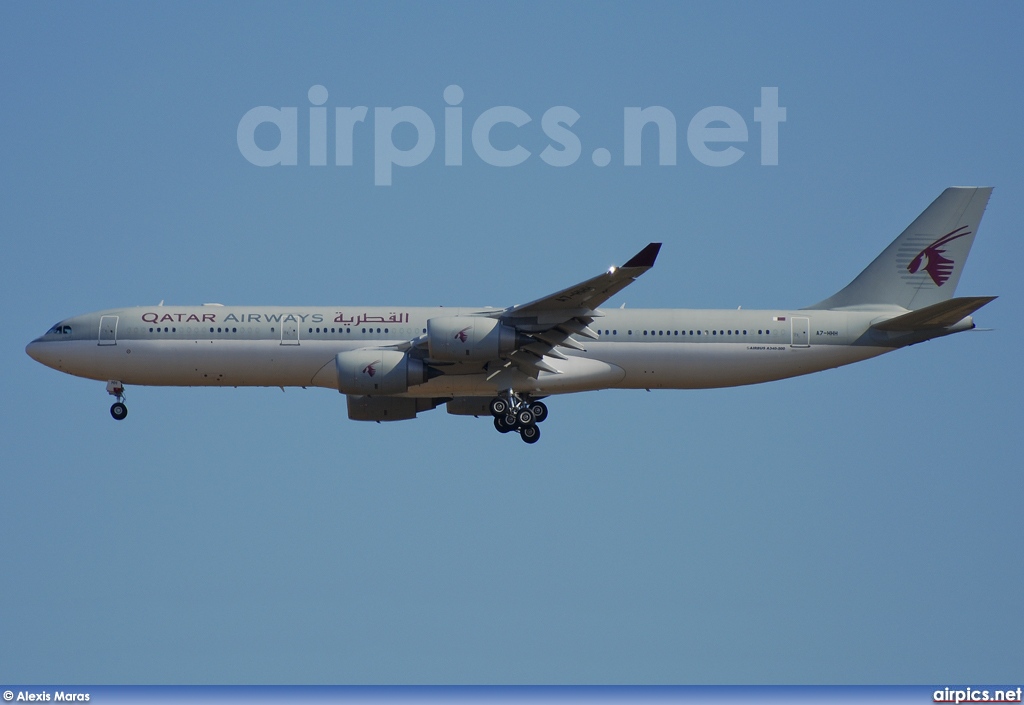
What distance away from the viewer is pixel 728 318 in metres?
47.1

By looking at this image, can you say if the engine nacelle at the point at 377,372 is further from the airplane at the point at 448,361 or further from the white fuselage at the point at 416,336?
the white fuselage at the point at 416,336

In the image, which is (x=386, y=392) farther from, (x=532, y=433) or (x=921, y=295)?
(x=921, y=295)

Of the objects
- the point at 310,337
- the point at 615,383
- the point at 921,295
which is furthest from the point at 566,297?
the point at 921,295

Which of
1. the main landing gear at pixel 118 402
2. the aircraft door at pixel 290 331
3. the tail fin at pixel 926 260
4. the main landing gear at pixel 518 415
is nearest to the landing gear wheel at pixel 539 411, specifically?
the main landing gear at pixel 518 415

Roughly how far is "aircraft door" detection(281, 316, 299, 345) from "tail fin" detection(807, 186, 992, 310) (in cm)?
1688

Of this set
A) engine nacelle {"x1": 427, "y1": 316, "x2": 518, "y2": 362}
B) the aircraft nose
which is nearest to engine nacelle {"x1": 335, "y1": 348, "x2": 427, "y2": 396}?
engine nacelle {"x1": 427, "y1": 316, "x2": 518, "y2": 362}

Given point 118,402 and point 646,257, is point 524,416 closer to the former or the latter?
point 646,257

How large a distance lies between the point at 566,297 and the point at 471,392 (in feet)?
17.0

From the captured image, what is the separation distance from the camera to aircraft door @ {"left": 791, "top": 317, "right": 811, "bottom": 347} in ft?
154

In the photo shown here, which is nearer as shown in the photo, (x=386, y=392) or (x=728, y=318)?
(x=386, y=392)

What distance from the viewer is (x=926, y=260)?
4941 cm

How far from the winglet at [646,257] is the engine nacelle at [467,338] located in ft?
15.0

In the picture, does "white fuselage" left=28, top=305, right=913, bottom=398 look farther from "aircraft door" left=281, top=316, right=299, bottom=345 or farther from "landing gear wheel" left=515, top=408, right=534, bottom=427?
"landing gear wheel" left=515, top=408, right=534, bottom=427

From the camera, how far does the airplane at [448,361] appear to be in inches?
1759
